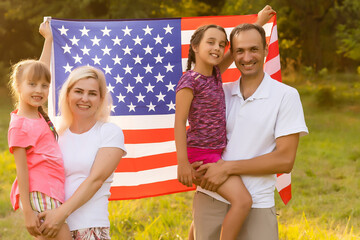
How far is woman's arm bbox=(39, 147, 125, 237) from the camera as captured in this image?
2652mm

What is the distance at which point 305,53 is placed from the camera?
1859 centimetres

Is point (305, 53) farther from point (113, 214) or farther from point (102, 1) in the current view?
point (113, 214)

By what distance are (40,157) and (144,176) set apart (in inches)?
64.4

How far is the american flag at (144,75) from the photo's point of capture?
4156mm

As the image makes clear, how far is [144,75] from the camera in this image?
4223 mm

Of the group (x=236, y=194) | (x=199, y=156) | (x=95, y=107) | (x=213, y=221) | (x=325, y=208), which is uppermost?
(x=95, y=107)

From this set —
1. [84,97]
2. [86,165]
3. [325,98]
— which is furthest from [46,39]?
[325,98]

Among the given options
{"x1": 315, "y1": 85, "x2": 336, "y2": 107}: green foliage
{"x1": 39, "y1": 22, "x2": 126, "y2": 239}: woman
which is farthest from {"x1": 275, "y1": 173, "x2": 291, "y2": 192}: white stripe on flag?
{"x1": 315, "y1": 85, "x2": 336, "y2": 107}: green foliage

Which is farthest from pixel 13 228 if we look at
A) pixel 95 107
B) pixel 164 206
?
pixel 95 107

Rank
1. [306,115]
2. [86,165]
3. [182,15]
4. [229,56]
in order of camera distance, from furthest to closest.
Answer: [182,15], [306,115], [229,56], [86,165]

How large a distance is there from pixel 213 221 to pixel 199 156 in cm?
41

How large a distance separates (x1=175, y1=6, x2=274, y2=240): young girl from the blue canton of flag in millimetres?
1018

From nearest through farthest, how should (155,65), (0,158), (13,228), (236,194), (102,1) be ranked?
(236,194), (155,65), (13,228), (0,158), (102,1)

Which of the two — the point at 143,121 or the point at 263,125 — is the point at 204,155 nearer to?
the point at 263,125
